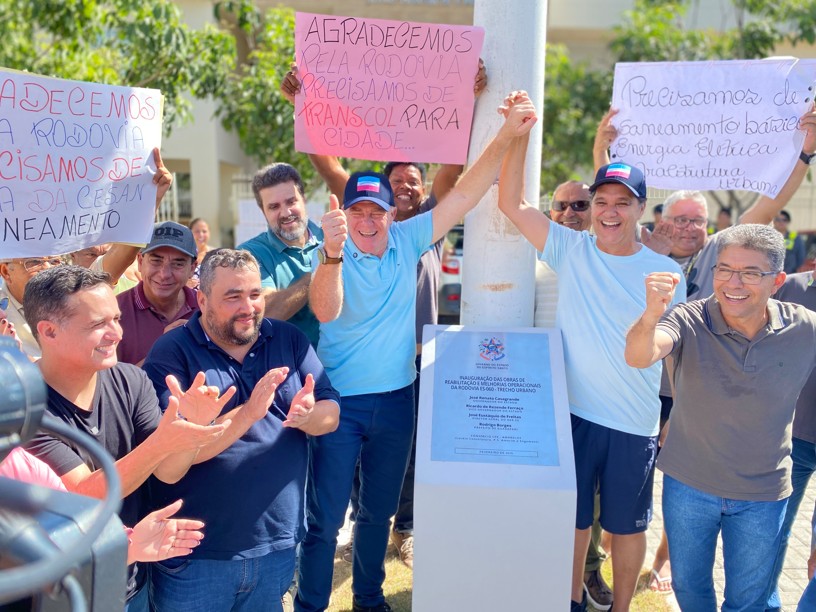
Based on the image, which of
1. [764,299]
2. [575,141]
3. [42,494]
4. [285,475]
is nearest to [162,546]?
[285,475]

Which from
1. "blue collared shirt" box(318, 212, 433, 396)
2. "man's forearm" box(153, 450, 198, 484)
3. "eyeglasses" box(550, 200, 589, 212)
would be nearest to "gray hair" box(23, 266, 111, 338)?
"man's forearm" box(153, 450, 198, 484)

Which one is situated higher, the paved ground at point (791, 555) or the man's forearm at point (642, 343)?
the man's forearm at point (642, 343)

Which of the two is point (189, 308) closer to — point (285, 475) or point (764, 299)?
point (285, 475)

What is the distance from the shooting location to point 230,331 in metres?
2.71

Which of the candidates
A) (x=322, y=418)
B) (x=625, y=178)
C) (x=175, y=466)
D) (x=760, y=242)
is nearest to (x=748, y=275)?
(x=760, y=242)

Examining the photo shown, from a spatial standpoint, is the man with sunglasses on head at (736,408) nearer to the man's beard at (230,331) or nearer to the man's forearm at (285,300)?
the man's beard at (230,331)

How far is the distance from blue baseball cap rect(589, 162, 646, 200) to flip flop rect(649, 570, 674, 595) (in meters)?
2.23

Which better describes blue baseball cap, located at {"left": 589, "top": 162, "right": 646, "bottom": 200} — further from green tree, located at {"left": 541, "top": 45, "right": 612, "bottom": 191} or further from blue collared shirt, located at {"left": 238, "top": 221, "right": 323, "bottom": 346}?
green tree, located at {"left": 541, "top": 45, "right": 612, "bottom": 191}

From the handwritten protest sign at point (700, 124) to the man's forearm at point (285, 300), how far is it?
1.87 m

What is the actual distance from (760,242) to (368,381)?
1720mm

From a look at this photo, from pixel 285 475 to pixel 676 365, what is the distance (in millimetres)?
1673

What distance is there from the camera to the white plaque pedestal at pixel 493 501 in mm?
2715

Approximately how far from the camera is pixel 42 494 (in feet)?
3.90

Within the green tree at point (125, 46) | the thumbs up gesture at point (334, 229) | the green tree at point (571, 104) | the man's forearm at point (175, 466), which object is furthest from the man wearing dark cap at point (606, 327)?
the green tree at point (571, 104)
